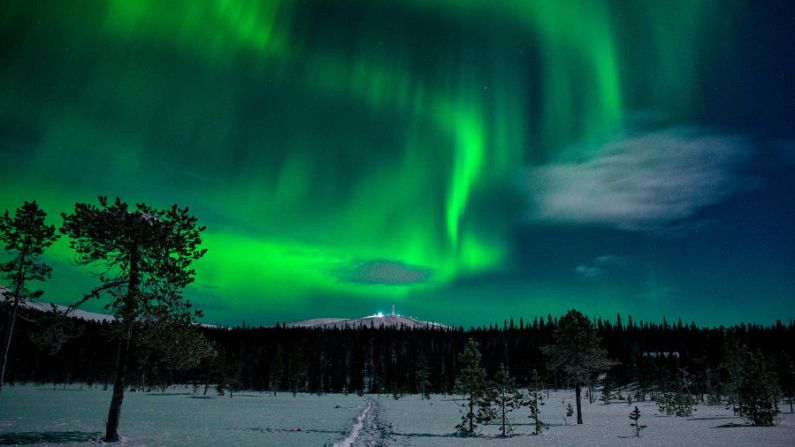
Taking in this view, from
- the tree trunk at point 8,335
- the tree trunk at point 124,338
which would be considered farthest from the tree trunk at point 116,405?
the tree trunk at point 8,335

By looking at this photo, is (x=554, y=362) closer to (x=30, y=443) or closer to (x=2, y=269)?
(x=30, y=443)

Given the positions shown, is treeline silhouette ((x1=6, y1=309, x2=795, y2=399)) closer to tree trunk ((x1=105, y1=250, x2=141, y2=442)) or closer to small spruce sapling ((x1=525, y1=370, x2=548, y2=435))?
small spruce sapling ((x1=525, y1=370, x2=548, y2=435))

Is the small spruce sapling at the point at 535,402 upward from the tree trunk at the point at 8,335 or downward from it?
downward

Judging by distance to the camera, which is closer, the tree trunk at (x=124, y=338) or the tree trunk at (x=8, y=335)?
the tree trunk at (x=124, y=338)

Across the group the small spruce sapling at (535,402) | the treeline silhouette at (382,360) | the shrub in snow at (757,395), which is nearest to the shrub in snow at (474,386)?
the small spruce sapling at (535,402)

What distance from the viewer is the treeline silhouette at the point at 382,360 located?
13062cm

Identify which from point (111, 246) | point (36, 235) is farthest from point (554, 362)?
point (36, 235)

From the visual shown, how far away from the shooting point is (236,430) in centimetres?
3291

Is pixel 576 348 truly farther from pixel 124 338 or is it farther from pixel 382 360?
pixel 382 360

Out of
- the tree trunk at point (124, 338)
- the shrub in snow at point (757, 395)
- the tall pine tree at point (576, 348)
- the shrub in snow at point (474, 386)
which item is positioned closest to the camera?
the tree trunk at point (124, 338)

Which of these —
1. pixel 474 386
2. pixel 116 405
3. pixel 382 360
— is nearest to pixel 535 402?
pixel 474 386

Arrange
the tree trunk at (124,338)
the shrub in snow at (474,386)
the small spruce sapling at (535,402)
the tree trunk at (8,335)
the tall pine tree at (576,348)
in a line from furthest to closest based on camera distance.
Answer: the tall pine tree at (576,348) → the shrub in snow at (474,386) → the small spruce sapling at (535,402) → the tree trunk at (8,335) → the tree trunk at (124,338)

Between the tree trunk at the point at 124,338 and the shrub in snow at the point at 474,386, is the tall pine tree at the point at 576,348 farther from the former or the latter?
the tree trunk at the point at 124,338

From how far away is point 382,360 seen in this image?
19750cm
